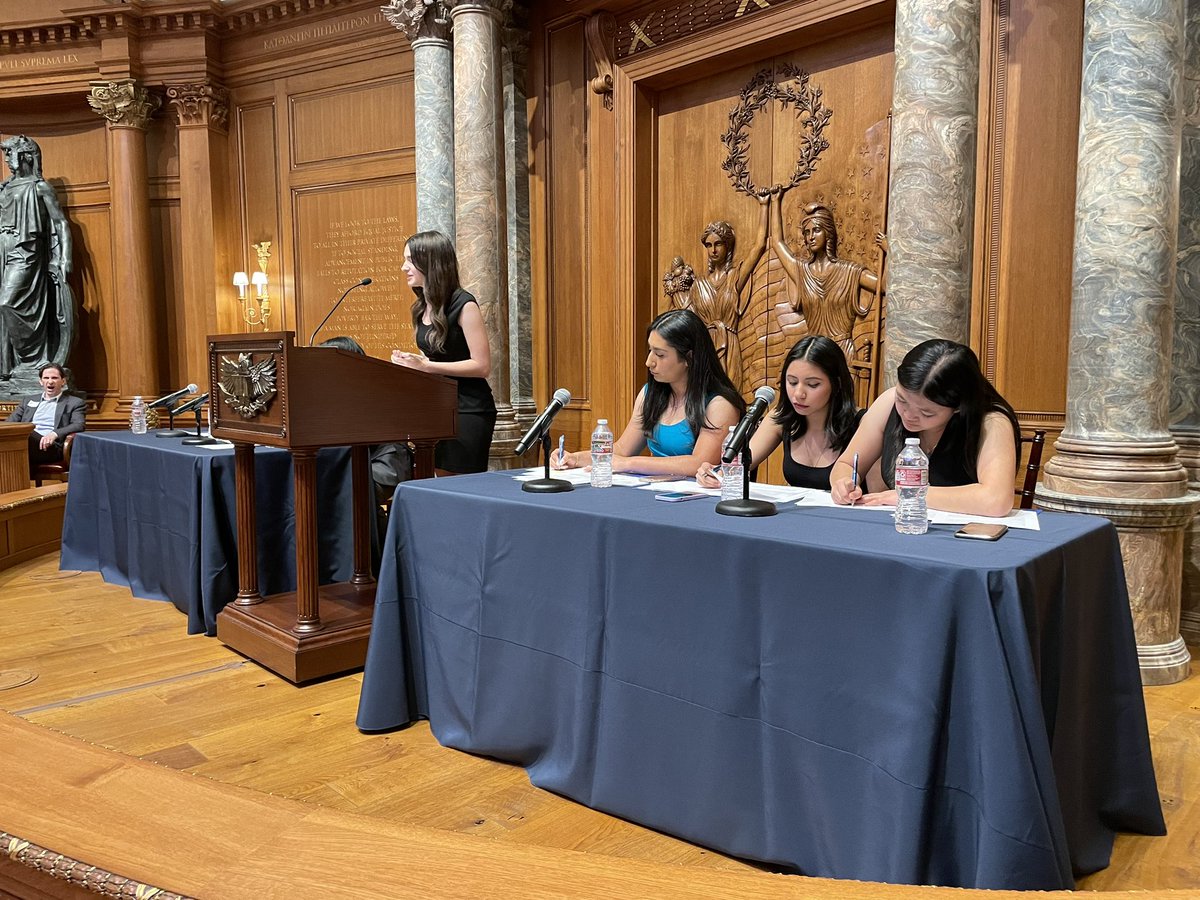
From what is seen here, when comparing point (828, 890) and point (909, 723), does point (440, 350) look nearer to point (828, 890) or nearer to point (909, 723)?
point (909, 723)

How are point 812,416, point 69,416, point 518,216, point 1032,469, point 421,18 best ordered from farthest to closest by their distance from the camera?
point 69,416, point 518,216, point 421,18, point 1032,469, point 812,416

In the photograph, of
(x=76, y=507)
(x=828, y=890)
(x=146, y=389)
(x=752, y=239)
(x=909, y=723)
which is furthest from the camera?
(x=146, y=389)

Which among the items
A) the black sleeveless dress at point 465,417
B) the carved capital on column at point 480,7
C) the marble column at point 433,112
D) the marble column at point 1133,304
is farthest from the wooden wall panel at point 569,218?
the marble column at point 1133,304

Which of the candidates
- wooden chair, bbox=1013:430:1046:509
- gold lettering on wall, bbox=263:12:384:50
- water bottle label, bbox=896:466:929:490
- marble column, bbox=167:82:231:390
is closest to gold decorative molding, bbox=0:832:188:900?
water bottle label, bbox=896:466:929:490

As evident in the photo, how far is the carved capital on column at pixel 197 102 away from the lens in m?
7.75

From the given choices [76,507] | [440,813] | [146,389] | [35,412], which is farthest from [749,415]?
[146,389]

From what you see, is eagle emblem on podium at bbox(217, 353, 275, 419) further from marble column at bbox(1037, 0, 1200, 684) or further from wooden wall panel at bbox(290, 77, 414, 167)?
wooden wall panel at bbox(290, 77, 414, 167)

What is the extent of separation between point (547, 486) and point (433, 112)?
4.31 meters

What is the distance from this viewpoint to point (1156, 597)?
10.7ft

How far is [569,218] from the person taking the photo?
618 cm

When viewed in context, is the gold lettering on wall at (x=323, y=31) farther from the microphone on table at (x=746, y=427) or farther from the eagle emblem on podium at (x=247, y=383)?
the microphone on table at (x=746, y=427)

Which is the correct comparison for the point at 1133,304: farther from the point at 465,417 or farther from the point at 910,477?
the point at 465,417

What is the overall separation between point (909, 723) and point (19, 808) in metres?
1.33

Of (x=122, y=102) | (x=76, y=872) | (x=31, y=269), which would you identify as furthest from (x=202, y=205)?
(x=76, y=872)
